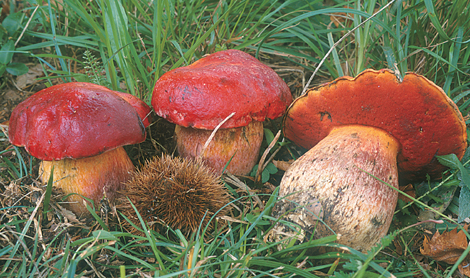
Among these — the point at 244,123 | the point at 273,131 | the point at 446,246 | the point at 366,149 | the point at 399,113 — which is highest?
the point at 399,113

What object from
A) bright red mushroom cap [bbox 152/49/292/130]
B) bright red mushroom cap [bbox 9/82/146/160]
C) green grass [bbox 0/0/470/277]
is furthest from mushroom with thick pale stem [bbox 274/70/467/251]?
bright red mushroom cap [bbox 9/82/146/160]

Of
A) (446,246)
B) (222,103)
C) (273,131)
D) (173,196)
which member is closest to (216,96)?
(222,103)

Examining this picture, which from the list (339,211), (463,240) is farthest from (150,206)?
(463,240)

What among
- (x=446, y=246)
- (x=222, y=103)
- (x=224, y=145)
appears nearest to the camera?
(x=446, y=246)

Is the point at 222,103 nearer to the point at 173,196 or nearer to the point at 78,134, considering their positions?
the point at 173,196

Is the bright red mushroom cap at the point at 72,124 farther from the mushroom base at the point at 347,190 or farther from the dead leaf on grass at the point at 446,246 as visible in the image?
the dead leaf on grass at the point at 446,246

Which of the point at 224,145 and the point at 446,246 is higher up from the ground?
the point at 224,145

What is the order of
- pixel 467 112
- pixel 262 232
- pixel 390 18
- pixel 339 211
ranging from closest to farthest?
1. pixel 339 211
2. pixel 262 232
3. pixel 467 112
4. pixel 390 18

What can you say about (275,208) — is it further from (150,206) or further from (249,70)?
(249,70)
